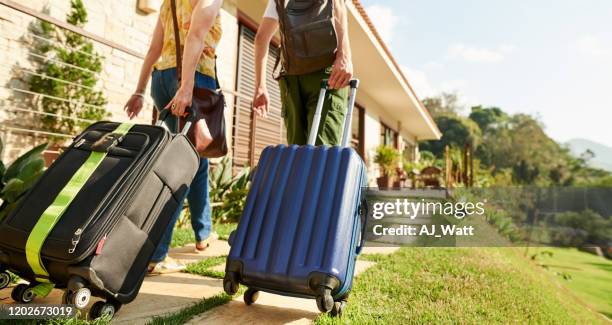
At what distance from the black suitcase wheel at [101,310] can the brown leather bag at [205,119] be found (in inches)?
31.6

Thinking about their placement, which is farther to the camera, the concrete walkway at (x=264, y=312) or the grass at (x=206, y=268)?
the grass at (x=206, y=268)

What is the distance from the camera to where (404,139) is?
2091cm

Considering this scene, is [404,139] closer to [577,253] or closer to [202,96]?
[202,96]

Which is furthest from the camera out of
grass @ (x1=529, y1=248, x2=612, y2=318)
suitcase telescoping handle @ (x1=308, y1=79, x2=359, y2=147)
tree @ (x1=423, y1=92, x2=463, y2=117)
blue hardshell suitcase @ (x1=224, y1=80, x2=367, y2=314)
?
tree @ (x1=423, y1=92, x2=463, y2=117)

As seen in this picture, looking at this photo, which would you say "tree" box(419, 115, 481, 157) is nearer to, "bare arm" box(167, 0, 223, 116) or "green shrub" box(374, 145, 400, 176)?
"green shrub" box(374, 145, 400, 176)

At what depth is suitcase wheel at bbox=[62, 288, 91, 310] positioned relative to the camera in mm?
1302

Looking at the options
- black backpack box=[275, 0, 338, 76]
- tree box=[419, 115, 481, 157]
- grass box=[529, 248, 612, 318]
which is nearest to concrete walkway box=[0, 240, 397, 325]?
black backpack box=[275, 0, 338, 76]

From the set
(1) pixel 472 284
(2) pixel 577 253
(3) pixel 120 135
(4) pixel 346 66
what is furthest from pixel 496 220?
(2) pixel 577 253

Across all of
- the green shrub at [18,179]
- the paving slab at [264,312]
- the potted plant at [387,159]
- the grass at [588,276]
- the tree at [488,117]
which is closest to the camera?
the paving slab at [264,312]

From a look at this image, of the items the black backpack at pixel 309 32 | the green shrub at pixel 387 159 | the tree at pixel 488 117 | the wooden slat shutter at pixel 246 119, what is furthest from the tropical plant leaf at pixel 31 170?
the tree at pixel 488 117

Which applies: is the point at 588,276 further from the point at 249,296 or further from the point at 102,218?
the point at 102,218

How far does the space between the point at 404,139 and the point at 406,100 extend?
7.69 metres

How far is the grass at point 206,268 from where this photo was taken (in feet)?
7.27

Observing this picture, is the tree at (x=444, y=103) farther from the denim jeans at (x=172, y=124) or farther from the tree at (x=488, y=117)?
the denim jeans at (x=172, y=124)
